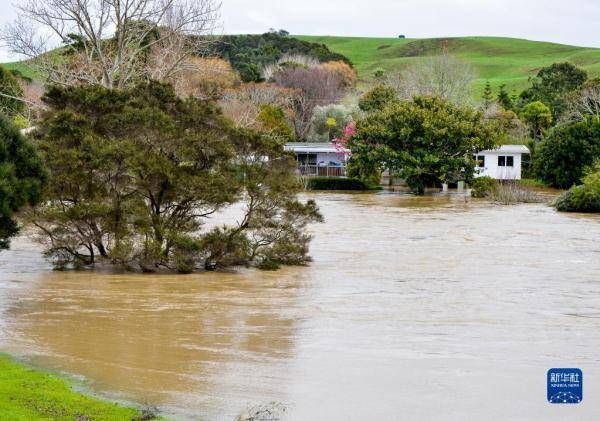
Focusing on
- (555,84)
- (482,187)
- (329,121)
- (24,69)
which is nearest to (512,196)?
(482,187)

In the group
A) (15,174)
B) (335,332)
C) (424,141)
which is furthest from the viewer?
(424,141)

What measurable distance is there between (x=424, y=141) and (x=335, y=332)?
143 feet

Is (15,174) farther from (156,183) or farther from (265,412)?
(265,412)

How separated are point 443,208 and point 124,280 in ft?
91.0

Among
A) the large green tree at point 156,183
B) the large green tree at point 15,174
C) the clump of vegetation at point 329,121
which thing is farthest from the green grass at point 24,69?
the clump of vegetation at point 329,121

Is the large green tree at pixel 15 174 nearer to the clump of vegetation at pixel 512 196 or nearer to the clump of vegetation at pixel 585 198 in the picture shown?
the clump of vegetation at pixel 585 198

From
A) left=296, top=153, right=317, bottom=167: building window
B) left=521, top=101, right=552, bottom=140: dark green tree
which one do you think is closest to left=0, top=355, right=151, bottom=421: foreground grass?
left=296, top=153, right=317, bottom=167: building window

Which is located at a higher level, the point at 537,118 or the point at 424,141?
the point at 537,118

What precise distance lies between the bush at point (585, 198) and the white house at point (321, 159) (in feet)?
89.1

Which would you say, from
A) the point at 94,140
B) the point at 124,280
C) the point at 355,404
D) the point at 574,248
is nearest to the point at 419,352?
the point at 355,404

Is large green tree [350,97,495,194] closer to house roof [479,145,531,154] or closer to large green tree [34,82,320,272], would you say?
house roof [479,145,531,154]

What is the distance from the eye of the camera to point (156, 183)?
1019 inches

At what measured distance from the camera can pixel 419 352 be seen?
54.8ft

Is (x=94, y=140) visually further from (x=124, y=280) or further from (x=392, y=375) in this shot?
(x=392, y=375)
